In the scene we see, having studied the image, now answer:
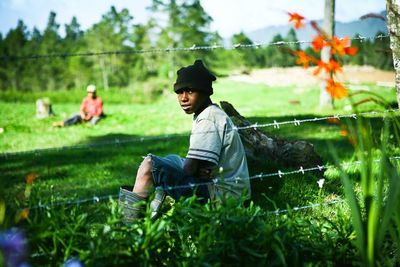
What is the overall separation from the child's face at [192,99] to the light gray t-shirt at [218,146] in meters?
0.10

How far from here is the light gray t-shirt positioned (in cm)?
352

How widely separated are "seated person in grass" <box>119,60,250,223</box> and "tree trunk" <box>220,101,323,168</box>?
1757 mm

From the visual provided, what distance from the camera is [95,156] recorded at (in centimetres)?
927

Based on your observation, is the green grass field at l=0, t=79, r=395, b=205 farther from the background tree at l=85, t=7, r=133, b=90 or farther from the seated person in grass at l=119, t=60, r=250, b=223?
the background tree at l=85, t=7, r=133, b=90

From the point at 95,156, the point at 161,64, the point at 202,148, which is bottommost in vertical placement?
the point at 95,156

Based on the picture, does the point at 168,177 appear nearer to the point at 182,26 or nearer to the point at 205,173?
the point at 205,173

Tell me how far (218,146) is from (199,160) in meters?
0.21

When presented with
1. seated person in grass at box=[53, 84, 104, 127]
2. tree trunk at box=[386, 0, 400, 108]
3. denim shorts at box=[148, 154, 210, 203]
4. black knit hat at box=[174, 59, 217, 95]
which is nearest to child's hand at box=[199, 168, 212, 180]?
denim shorts at box=[148, 154, 210, 203]

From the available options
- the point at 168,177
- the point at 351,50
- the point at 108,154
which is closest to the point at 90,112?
the point at 108,154

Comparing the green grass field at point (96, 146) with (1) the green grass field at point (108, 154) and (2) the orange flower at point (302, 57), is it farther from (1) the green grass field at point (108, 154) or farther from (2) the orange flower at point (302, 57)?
(2) the orange flower at point (302, 57)

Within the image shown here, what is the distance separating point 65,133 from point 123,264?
11.6 meters

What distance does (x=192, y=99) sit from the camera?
12.7 ft

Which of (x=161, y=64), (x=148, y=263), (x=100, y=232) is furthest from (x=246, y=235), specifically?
(x=161, y=64)

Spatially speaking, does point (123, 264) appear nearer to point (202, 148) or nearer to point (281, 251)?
point (281, 251)
